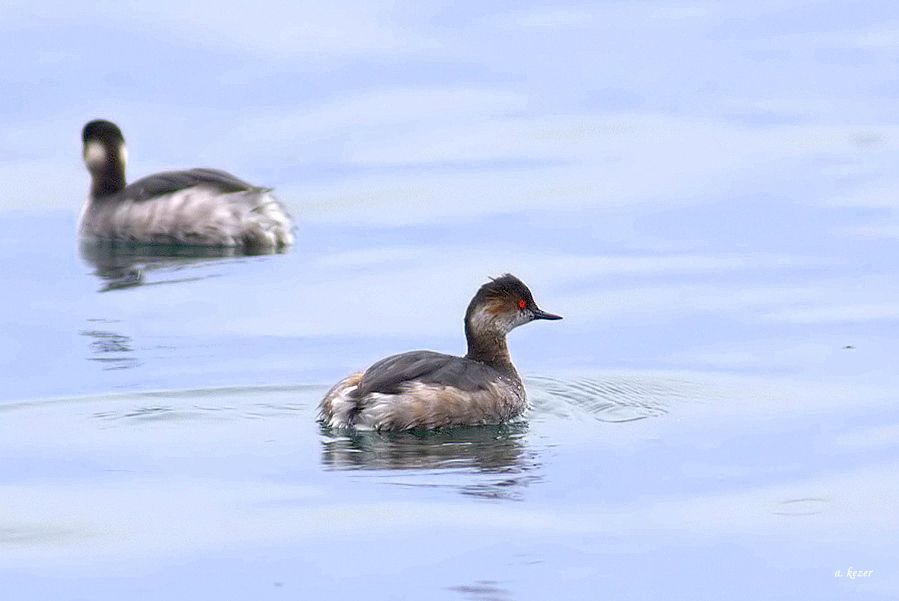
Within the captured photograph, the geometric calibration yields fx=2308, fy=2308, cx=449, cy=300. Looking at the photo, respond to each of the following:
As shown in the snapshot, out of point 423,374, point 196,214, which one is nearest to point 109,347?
point 423,374

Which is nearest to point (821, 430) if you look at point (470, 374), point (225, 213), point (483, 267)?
point (470, 374)

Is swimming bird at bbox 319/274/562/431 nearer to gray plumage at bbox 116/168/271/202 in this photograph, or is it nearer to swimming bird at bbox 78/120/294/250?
swimming bird at bbox 78/120/294/250

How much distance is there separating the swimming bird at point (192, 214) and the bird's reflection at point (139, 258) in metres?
0.10

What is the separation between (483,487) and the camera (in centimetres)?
1037

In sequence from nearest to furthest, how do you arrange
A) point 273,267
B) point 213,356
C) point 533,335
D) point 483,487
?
point 483,487
point 213,356
point 533,335
point 273,267

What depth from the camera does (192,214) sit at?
1864 cm

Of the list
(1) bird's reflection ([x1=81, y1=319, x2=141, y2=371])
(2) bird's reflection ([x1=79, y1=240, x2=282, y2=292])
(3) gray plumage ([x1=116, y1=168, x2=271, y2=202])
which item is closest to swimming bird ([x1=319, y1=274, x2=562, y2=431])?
(1) bird's reflection ([x1=81, y1=319, x2=141, y2=371])

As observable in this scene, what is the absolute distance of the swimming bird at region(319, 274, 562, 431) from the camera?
11.7m

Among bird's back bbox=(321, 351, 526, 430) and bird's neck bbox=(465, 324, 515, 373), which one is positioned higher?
bird's neck bbox=(465, 324, 515, 373)

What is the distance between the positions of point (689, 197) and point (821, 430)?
8.06 m

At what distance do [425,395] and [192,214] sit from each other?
23.8ft

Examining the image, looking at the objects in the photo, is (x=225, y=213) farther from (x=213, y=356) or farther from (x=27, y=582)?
(x=27, y=582)

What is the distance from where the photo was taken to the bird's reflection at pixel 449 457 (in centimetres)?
1045

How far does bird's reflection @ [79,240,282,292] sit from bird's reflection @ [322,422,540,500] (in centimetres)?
544
